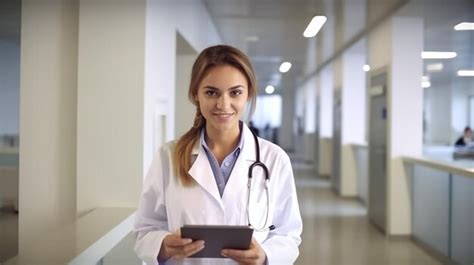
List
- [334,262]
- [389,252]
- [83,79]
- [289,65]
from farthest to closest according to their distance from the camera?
[289,65] → [389,252] → [334,262] → [83,79]

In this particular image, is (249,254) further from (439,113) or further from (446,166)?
(439,113)

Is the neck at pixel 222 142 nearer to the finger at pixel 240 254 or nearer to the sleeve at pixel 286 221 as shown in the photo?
the sleeve at pixel 286 221

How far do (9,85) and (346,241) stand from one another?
3.80 meters

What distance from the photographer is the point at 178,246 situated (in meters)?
1.37

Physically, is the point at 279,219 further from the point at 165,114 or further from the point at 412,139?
the point at 412,139

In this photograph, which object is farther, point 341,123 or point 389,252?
point 341,123

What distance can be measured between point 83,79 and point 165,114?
1.01m

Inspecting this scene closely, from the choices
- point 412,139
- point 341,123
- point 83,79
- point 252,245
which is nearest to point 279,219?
point 252,245

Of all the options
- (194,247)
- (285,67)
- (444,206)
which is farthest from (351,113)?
(194,247)

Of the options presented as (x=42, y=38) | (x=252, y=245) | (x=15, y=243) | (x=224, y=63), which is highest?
(x=42, y=38)

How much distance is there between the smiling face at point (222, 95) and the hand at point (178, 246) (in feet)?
1.23

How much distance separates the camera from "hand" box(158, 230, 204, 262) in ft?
4.43

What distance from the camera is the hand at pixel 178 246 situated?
1.35 metres

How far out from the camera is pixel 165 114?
3.71 metres
